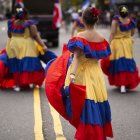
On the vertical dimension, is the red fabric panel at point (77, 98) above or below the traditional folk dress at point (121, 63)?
above

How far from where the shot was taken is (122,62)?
38.9 feet

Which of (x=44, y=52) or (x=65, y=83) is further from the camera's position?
(x=44, y=52)

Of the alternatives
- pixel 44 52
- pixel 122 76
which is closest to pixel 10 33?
pixel 44 52

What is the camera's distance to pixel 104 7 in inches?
2869

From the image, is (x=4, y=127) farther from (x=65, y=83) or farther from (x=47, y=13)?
(x=47, y=13)

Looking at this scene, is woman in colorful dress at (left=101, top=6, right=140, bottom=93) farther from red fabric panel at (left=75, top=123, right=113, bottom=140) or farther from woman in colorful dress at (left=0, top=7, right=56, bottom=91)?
red fabric panel at (left=75, top=123, right=113, bottom=140)

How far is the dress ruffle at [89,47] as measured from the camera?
6.97 metres

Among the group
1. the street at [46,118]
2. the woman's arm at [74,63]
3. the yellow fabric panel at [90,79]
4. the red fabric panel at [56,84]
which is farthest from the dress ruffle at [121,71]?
the woman's arm at [74,63]

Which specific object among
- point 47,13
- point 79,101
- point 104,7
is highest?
point 79,101

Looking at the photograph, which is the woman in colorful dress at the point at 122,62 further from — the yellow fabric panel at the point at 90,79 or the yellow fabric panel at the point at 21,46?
the yellow fabric panel at the point at 90,79

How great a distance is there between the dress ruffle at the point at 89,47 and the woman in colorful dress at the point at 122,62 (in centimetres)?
434

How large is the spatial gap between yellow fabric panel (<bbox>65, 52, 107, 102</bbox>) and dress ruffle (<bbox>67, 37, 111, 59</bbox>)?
11 centimetres

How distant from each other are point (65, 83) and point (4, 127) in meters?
1.81

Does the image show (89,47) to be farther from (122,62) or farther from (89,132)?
(122,62)
